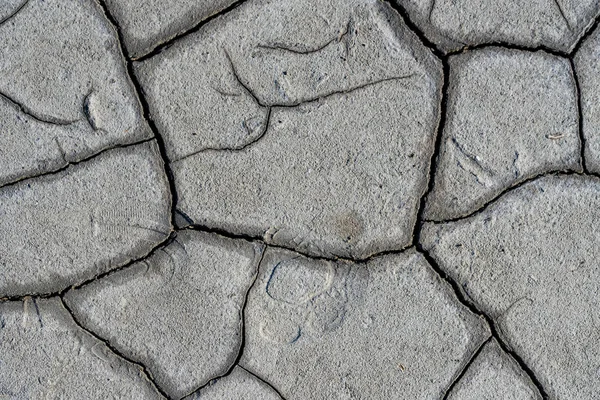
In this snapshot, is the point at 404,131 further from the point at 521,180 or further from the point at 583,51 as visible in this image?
the point at 583,51

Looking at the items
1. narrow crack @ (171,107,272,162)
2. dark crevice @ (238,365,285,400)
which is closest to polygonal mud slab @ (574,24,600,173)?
narrow crack @ (171,107,272,162)

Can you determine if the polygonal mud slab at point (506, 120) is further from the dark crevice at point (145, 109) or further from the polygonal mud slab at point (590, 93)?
the dark crevice at point (145, 109)

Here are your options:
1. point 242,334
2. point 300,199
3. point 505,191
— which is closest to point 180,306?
point 242,334

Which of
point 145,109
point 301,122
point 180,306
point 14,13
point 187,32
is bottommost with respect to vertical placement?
point 180,306

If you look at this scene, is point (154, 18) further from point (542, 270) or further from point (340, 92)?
point (542, 270)

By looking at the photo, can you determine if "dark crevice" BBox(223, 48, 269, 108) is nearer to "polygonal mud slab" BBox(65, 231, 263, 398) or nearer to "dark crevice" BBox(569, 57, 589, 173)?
"polygonal mud slab" BBox(65, 231, 263, 398)

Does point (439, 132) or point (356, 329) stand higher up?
point (439, 132)
